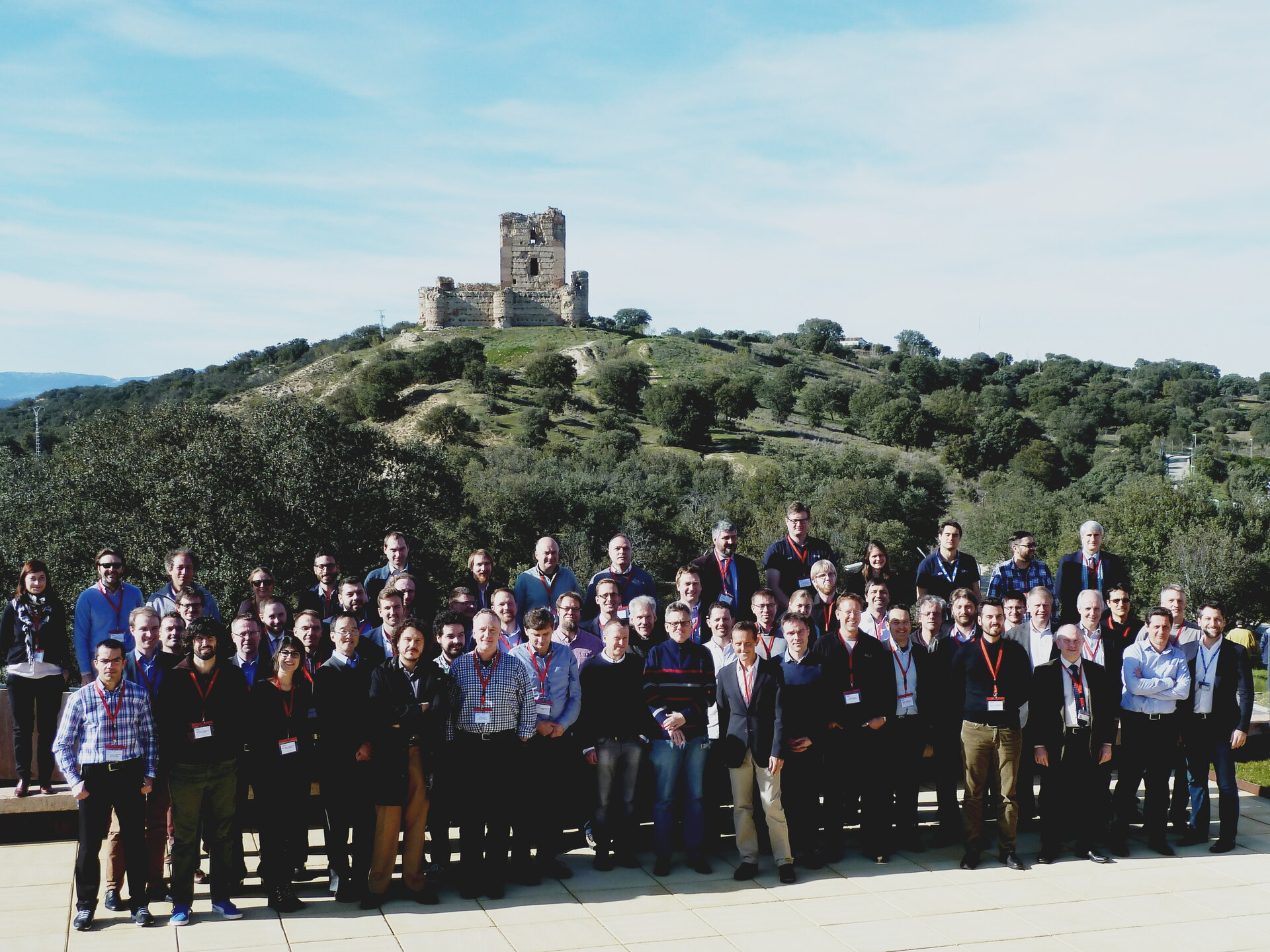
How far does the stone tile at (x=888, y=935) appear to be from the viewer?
5617mm

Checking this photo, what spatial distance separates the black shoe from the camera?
716 cm

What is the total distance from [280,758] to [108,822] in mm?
921

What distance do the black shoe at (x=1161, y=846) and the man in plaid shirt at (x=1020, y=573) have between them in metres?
2.01

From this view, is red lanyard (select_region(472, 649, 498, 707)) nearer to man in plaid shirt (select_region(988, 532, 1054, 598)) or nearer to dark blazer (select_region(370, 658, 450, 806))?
dark blazer (select_region(370, 658, 450, 806))

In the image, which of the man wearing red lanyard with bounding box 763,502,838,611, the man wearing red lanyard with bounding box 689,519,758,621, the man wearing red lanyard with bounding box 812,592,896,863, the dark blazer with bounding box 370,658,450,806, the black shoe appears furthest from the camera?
the man wearing red lanyard with bounding box 763,502,838,611

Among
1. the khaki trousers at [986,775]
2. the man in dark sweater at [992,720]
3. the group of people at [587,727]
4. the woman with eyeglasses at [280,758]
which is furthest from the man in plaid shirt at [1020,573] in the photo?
the woman with eyeglasses at [280,758]

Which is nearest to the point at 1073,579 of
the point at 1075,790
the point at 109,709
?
the point at 1075,790

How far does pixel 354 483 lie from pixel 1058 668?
62.9 ft

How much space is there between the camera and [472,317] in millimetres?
84938

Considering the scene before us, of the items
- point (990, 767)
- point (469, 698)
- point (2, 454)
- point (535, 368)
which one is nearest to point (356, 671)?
point (469, 698)

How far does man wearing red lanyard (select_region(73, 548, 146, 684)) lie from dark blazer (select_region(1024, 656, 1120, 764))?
580 cm

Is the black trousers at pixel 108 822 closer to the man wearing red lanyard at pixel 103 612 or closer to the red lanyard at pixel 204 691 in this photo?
the red lanyard at pixel 204 691

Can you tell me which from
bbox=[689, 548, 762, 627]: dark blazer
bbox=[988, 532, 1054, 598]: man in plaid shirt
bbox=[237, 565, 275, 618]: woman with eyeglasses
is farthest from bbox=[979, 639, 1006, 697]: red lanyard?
bbox=[237, 565, 275, 618]: woman with eyeglasses

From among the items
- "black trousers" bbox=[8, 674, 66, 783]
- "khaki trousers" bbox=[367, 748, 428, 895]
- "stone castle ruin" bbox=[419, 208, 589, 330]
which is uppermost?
"stone castle ruin" bbox=[419, 208, 589, 330]
